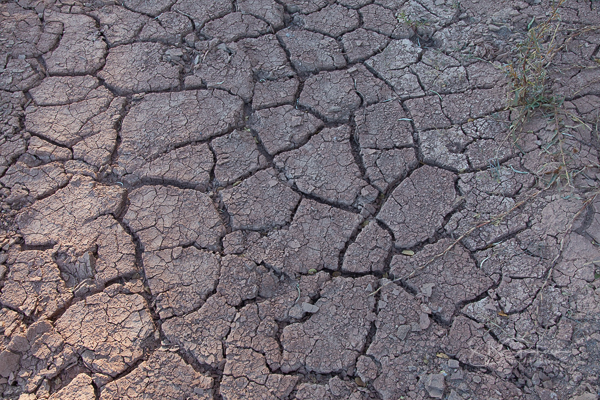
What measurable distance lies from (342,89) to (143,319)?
72.0 inches

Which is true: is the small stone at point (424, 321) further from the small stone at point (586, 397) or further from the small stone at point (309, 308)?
the small stone at point (586, 397)

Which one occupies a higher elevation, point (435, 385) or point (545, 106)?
point (545, 106)

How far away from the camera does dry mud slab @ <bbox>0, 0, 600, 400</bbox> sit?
6.88 feet

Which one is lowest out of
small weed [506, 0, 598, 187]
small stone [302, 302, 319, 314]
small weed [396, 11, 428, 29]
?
small stone [302, 302, 319, 314]

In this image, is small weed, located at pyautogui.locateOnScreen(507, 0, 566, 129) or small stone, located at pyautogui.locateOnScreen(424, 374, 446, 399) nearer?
small stone, located at pyautogui.locateOnScreen(424, 374, 446, 399)

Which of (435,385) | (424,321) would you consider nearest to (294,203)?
(424,321)

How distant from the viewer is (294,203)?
2.58 metres

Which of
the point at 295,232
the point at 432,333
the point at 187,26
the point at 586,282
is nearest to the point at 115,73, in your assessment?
the point at 187,26

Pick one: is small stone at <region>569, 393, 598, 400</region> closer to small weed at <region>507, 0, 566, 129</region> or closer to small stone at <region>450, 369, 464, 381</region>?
small stone at <region>450, 369, 464, 381</region>

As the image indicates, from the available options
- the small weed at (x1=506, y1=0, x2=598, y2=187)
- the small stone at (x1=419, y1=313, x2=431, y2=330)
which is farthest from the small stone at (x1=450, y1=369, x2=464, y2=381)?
the small weed at (x1=506, y1=0, x2=598, y2=187)

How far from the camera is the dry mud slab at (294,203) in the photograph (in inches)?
82.5

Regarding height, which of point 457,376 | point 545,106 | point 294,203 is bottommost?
point 457,376

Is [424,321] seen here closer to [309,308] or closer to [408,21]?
[309,308]

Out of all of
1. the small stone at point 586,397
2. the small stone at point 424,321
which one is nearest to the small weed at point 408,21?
the small stone at point 424,321
